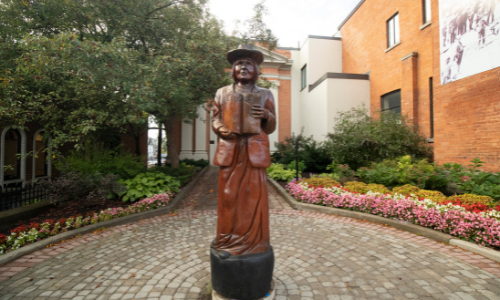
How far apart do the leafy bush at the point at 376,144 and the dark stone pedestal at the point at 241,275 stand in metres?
8.02

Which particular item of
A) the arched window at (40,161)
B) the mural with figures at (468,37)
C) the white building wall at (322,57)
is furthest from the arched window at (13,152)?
the white building wall at (322,57)

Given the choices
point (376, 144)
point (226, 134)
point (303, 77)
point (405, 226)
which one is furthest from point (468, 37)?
point (303, 77)

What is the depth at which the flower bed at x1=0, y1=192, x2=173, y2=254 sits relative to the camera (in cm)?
428

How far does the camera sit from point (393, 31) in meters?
13.6

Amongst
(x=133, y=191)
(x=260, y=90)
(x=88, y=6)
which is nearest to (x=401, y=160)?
(x=260, y=90)

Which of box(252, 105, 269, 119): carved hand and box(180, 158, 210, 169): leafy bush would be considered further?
box(180, 158, 210, 169): leafy bush

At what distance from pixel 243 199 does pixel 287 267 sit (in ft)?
5.26

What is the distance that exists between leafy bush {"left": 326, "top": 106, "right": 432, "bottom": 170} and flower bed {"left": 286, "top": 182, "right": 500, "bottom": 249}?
10.3 feet

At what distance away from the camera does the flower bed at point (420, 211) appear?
413cm

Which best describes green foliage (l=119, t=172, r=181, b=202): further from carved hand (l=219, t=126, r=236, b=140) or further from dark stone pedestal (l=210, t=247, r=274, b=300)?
carved hand (l=219, t=126, r=236, b=140)

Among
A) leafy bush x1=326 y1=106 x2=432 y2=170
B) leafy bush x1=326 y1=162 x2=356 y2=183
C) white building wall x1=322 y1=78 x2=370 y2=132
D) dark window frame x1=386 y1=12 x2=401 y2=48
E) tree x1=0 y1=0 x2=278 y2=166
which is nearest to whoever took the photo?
tree x1=0 y1=0 x2=278 y2=166

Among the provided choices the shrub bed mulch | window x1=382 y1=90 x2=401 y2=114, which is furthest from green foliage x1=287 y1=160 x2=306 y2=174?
the shrub bed mulch

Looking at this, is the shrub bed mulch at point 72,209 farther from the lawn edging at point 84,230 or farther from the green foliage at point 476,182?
the green foliage at point 476,182

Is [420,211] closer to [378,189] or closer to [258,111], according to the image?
[378,189]
